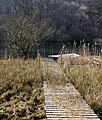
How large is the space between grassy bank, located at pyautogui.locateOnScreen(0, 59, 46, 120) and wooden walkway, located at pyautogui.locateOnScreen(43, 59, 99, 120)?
18 centimetres

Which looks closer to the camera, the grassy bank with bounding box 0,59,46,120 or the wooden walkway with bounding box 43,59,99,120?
the wooden walkway with bounding box 43,59,99,120

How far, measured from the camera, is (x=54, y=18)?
136 ft

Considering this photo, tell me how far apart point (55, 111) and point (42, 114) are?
0.36 metres

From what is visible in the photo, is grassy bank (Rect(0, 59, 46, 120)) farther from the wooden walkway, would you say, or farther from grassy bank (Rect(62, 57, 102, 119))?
grassy bank (Rect(62, 57, 102, 119))

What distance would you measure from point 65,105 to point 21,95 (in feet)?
4.31

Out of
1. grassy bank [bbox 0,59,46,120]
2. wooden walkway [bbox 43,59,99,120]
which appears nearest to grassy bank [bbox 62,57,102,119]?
wooden walkway [bbox 43,59,99,120]

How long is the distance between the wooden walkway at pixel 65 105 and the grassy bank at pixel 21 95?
0.60ft

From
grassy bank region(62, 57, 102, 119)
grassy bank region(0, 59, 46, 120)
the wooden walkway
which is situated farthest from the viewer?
grassy bank region(62, 57, 102, 119)

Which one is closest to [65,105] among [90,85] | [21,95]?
[21,95]

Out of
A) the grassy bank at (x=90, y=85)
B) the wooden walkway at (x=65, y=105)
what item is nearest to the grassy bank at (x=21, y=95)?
the wooden walkway at (x=65, y=105)

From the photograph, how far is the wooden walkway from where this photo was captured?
4.11 m

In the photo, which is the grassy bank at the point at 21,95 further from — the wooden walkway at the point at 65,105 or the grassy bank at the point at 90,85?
the grassy bank at the point at 90,85

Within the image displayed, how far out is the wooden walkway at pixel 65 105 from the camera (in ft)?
13.5

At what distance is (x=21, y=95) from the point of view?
5.68 metres
